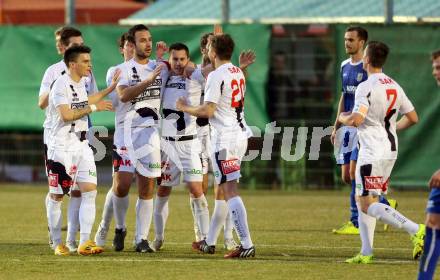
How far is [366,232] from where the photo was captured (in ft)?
37.3

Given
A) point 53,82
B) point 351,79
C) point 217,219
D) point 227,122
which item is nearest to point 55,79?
point 53,82

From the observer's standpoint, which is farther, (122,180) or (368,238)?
(122,180)

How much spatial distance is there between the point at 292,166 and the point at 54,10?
733 centimetres

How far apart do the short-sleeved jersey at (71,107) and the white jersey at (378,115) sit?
2.85 metres

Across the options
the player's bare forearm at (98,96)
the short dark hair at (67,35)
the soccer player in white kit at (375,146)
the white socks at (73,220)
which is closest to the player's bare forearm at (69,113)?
the player's bare forearm at (98,96)

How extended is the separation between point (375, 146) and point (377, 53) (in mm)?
877

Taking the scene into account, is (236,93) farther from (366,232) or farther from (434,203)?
(434,203)

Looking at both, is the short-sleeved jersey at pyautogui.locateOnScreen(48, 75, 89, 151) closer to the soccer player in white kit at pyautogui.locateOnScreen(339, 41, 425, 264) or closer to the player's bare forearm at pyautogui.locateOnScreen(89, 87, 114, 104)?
the player's bare forearm at pyautogui.locateOnScreen(89, 87, 114, 104)

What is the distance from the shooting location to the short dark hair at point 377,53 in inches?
440

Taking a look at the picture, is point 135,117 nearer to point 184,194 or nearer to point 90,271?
point 90,271

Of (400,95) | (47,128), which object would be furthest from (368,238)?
(47,128)

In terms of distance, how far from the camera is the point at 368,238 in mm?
11336

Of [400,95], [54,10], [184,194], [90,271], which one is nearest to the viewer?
[90,271]

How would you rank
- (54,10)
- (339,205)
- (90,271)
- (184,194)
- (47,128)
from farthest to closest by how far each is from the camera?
(54,10), (184,194), (339,205), (47,128), (90,271)
